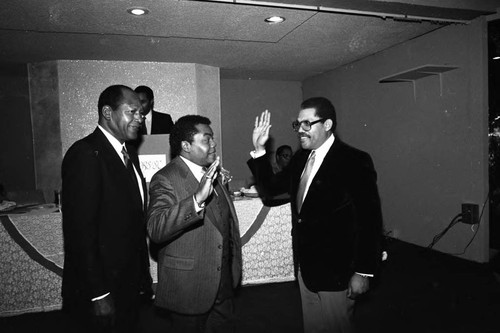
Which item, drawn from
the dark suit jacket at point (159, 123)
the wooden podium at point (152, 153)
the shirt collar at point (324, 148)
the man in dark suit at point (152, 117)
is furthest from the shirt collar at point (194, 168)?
the dark suit jacket at point (159, 123)

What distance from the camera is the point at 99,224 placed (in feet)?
6.07

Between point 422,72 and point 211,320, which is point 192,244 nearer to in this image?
point 211,320

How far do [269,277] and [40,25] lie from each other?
4.32 meters

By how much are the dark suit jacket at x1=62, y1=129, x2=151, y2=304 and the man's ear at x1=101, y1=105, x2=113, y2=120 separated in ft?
0.32

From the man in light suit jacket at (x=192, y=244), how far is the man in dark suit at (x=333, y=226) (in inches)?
20.4

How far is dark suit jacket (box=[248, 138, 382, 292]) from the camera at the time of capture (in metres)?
2.11

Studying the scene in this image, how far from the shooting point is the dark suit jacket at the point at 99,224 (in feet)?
5.74

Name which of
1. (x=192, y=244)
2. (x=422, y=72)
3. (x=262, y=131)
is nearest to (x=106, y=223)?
(x=192, y=244)

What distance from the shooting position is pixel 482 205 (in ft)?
14.9

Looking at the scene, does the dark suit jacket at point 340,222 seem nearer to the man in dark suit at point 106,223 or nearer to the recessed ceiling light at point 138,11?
the man in dark suit at point 106,223

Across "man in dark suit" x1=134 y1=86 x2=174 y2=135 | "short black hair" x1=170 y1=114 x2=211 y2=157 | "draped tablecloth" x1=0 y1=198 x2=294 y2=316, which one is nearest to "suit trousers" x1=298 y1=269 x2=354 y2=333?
"short black hair" x1=170 y1=114 x2=211 y2=157

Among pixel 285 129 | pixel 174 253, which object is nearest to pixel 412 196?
pixel 285 129

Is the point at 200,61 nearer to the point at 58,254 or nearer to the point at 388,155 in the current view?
the point at 388,155

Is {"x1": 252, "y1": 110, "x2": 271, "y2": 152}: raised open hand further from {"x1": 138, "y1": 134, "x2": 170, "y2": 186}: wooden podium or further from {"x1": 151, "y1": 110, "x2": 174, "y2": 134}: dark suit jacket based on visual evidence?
{"x1": 151, "y1": 110, "x2": 174, "y2": 134}: dark suit jacket
